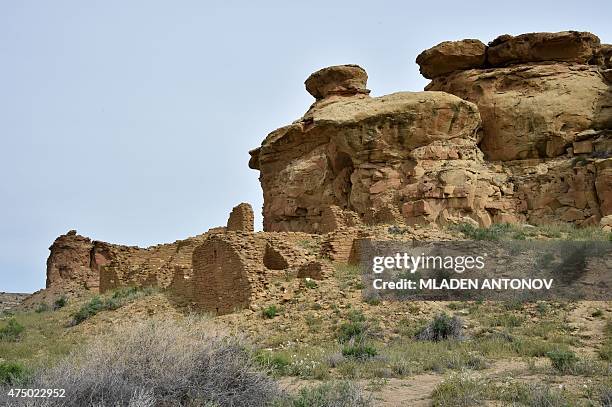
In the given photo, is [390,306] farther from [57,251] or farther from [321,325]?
[57,251]

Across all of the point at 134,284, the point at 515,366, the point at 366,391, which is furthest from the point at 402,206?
the point at 366,391

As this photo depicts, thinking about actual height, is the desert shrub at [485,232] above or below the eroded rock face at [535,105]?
below

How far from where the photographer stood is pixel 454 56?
2988cm

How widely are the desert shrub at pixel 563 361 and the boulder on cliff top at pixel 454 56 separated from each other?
22.7m

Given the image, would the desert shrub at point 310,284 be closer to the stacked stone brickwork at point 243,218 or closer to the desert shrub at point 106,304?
the desert shrub at point 106,304

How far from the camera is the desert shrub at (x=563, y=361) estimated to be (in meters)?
8.63

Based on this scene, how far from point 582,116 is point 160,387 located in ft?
82.2

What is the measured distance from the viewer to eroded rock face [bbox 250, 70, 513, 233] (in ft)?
79.4

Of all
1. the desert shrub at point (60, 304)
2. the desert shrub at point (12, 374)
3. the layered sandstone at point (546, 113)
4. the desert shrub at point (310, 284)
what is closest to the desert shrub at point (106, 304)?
the desert shrub at point (60, 304)

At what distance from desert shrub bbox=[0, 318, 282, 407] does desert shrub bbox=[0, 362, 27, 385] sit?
0.54 meters

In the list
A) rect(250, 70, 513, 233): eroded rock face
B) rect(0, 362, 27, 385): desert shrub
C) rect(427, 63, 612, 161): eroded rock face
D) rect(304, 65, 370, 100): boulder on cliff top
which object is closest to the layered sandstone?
rect(427, 63, 612, 161): eroded rock face

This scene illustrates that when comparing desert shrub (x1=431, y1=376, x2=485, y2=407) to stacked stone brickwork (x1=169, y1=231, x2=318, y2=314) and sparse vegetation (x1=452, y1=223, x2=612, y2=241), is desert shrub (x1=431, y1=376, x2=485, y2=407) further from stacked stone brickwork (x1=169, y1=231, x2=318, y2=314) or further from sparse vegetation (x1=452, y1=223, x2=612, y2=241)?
sparse vegetation (x1=452, y1=223, x2=612, y2=241)

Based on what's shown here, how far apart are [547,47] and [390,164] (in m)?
9.61

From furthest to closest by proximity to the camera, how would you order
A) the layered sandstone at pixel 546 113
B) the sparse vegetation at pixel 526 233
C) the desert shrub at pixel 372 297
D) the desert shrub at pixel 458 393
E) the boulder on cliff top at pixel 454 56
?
1. the boulder on cliff top at pixel 454 56
2. the layered sandstone at pixel 546 113
3. the sparse vegetation at pixel 526 233
4. the desert shrub at pixel 372 297
5. the desert shrub at pixel 458 393
